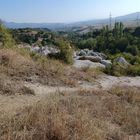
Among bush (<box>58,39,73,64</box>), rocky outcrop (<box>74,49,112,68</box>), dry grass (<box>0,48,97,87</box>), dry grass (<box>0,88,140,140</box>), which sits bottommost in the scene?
rocky outcrop (<box>74,49,112,68</box>)

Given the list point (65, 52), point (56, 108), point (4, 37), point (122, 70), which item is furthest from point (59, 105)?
point (4, 37)

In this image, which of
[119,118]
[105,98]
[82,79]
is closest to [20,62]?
[82,79]

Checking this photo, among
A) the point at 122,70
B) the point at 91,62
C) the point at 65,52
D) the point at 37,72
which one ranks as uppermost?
the point at 37,72

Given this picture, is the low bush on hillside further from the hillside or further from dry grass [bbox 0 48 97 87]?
dry grass [bbox 0 48 97 87]

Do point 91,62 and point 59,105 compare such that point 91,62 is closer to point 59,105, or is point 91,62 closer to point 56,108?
point 59,105

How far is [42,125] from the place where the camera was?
4.49m

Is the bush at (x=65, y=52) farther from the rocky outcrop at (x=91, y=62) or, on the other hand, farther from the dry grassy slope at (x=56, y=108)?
the dry grassy slope at (x=56, y=108)

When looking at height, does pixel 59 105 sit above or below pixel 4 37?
above

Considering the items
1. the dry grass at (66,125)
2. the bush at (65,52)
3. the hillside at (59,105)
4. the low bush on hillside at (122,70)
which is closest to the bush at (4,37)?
the bush at (65,52)

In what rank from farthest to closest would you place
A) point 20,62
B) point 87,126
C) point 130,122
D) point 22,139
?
1. point 20,62
2. point 130,122
3. point 87,126
4. point 22,139

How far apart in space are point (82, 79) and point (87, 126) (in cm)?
683

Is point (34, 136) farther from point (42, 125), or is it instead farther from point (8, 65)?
point (8, 65)

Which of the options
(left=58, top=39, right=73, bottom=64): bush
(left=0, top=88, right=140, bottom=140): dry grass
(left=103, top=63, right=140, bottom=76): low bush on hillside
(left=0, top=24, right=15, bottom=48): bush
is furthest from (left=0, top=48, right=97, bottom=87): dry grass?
(left=0, top=24, right=15, bottom=48): bush

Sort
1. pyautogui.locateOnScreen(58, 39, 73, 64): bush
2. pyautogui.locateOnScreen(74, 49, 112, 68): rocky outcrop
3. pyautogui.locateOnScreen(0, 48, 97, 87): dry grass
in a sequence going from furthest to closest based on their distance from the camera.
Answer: pyautogui.locateOnScreen(74, 49, 112, 68): rocky outcrop, pyautogui.locateOnScreen(58, 39, 73, 64): bush, pyautogui.locateOnScreen(0, 48, 97, 87): dry grass
